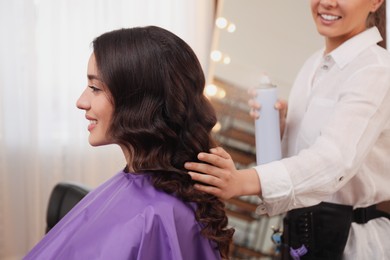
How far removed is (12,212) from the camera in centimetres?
270

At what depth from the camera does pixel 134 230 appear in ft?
3.50

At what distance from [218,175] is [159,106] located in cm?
23

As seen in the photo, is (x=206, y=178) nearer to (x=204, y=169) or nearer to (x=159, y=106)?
(x=204, y=169)

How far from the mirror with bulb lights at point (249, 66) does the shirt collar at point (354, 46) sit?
124 cm

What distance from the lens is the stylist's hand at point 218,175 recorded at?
3.36 feet

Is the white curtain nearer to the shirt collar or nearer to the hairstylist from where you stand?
the hairstylist

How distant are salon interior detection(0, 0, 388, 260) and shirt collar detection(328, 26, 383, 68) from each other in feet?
4.05

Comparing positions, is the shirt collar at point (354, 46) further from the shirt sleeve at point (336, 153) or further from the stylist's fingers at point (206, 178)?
the stylist's fingers at point (206, 178)

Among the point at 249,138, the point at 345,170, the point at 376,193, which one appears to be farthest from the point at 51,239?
the point at 249,138

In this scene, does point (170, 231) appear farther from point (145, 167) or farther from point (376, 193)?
point (376, 193)

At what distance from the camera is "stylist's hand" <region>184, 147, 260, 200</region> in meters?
1.02

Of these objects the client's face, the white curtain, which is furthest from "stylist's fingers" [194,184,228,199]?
the white curtain

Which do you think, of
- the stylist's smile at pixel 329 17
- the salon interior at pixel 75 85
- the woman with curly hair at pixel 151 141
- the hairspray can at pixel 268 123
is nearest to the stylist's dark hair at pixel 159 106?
the woman with curly hair at pixel 151 141

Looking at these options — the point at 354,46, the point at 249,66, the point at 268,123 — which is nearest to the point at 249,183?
the point at 268,123
